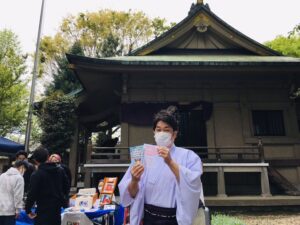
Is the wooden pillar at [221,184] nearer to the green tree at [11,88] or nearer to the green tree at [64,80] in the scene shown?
the green tree at [64,80]

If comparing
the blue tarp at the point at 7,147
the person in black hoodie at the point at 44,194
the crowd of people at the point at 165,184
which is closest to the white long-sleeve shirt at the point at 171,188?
the crowd of people at the point at 165,184

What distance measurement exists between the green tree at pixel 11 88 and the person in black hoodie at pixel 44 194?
1552 cm

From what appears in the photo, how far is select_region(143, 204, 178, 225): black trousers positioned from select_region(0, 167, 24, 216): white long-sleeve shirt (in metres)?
3.14

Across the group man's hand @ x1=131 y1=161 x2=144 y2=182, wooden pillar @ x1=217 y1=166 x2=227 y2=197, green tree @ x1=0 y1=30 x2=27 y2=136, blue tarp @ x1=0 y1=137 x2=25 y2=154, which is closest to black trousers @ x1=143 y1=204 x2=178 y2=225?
man's hand @ x1=131 y1=161 x2=144 y2=182

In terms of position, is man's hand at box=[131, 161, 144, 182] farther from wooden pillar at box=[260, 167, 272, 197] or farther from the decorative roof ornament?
the decorative roof ornament

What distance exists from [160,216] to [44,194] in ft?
7.83

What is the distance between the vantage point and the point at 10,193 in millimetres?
4203

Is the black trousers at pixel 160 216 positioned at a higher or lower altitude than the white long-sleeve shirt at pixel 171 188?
lower

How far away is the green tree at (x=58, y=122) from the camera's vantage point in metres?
9.95

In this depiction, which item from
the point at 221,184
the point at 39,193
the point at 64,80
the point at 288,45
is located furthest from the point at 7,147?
the point at 288,45

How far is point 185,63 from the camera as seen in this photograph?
27.7 feet

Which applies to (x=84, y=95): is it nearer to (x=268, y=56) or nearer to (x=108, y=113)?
(x=108, y=113)

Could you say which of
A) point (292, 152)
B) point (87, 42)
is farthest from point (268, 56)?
point (87, 42)

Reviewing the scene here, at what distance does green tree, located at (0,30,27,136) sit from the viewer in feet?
55.9
